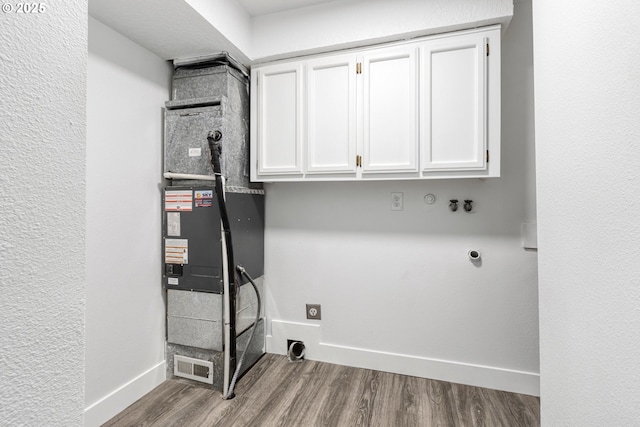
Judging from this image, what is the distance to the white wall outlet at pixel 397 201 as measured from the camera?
2.08 m

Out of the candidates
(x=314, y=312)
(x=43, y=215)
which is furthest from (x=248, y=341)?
(x=43, y=215)

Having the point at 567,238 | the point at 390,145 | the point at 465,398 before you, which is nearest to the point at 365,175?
the point at 390,145

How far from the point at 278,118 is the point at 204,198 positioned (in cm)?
77

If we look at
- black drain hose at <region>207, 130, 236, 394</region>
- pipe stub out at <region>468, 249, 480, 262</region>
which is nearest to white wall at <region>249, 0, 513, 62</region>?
black drain hose at <region>207, 130, 236, 394</region>

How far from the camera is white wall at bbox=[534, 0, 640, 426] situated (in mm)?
668

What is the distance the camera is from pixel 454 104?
171cm

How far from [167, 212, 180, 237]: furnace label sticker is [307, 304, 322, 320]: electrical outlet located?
1.13 m

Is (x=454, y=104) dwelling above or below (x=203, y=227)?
above

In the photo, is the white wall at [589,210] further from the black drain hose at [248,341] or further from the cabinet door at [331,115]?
the black drain hose at [248,341]

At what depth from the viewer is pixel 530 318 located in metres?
1.84

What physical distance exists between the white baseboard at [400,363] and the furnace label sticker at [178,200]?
1162mm

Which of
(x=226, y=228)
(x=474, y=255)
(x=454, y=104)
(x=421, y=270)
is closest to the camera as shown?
(x=454, y=104)

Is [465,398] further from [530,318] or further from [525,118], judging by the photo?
[525,118]

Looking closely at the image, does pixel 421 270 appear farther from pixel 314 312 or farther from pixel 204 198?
pixel 204 198
